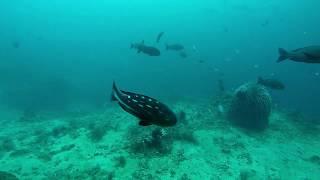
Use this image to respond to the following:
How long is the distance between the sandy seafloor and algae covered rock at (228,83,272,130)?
715 mm

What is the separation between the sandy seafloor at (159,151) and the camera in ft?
38.0

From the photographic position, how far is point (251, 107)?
16906 mm

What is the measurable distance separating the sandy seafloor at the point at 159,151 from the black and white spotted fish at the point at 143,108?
7.19 meters

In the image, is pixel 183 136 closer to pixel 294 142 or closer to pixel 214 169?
pixel 214 169

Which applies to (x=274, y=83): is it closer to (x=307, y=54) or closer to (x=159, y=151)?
(x=159, y=151)

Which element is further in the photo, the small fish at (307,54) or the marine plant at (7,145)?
the marine plant at (7,145)

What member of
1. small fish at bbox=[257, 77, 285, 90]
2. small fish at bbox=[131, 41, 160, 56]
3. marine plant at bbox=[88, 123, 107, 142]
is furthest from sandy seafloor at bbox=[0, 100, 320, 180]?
small fish at bbox=[131, 41, 160, 56]

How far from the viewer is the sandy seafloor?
1159cm

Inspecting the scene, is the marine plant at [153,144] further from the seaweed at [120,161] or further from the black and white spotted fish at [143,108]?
the black and white spotted fish at [143,108]

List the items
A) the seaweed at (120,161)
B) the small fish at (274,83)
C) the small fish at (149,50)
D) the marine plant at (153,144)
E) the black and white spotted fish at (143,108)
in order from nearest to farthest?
the black and white spotted fish at (143,108) → the small fish at (149,50) → the seaweed at (120,161) → the marine plant at (153,144) → the small fish at (274,83)

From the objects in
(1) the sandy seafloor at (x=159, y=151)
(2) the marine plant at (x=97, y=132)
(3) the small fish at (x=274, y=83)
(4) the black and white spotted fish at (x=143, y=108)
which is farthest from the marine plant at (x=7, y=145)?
(4) the black and white spotted fish at (x=143, y=108)

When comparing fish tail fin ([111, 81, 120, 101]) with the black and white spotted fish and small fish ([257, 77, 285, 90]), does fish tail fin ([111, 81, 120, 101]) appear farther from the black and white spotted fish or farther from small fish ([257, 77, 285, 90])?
small fish ([257, 77, 285, 90])

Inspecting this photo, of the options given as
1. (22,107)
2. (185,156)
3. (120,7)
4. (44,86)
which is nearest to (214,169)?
(185,156)

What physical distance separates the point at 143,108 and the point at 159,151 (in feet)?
27.9
